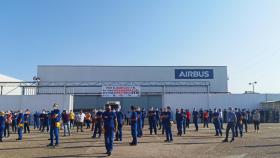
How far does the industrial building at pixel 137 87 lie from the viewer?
42.6 m

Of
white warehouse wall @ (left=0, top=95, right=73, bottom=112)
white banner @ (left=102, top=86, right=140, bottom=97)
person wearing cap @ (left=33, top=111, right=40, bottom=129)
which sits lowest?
person wearing cap @ (left=33, top=111, right=40, bottom=129)

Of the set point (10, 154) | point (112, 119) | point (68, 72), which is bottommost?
point (10, 154)

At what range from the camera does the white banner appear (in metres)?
41.4

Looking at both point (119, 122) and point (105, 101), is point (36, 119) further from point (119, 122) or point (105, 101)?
point (119, 122)

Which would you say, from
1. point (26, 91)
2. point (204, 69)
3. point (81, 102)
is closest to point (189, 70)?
point (204, 69)

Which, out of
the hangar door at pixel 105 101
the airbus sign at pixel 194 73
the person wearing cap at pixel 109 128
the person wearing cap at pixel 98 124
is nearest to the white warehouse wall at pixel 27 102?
the hangar door at pixel 105 101

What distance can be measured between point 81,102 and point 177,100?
43.2 ft

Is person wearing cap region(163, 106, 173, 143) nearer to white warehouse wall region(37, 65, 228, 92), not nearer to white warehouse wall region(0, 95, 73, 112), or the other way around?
white warehouse wall region(0, 95, 73, 112)

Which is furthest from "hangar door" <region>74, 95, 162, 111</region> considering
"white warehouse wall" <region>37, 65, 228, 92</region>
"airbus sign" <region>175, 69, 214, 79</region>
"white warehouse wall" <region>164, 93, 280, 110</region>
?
"airbus sign" <region>175, 69, 214, 79</region>

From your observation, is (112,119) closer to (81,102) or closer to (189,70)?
(81,102)

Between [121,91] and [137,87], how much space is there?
2114 millimetres

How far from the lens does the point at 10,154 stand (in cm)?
1251

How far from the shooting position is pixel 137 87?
41.8m

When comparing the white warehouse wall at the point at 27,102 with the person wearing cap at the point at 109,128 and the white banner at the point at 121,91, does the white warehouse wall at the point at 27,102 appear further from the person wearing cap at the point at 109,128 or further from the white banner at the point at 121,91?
the person wearing cap at the point at 109,128
